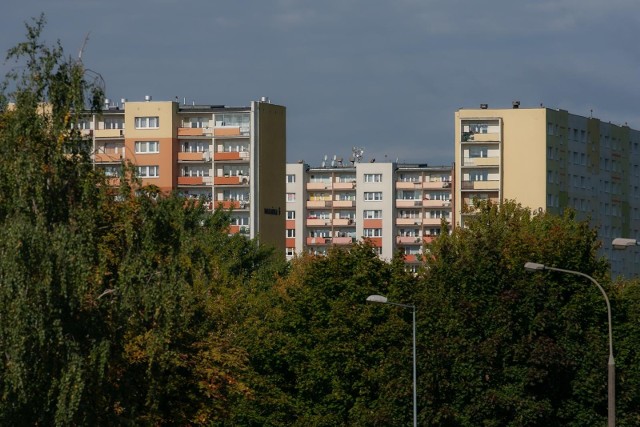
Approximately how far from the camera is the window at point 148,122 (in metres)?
148

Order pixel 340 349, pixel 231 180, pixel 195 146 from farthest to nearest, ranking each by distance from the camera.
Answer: pixel 195 146, pixel 231 180, pixel 340 349

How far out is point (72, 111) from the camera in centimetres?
4009

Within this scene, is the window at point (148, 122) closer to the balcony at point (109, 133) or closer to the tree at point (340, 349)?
the balcony at point (109, 133)

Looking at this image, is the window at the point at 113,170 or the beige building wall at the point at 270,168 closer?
the window at the point at 113,170

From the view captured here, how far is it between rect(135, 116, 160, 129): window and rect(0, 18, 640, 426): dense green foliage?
57175 mm

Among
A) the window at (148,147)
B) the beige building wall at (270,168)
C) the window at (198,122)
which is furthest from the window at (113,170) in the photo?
the window at (198,122)

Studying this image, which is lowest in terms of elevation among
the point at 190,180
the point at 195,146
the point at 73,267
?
the point at 73,267

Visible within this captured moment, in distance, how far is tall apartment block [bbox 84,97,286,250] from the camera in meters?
149

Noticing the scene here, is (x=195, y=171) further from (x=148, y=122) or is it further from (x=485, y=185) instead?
(x=485, y=185)

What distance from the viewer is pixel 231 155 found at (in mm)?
152375

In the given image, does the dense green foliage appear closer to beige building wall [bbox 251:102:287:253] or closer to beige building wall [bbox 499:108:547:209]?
beige building wall [bbox 499:108:547:209]

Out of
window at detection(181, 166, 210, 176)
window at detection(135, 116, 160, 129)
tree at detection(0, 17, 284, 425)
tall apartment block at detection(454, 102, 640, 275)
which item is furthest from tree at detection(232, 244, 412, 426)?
window at detection(181, 166, 210, 176)

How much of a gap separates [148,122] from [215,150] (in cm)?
767

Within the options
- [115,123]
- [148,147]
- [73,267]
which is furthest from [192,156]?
[73,267]
